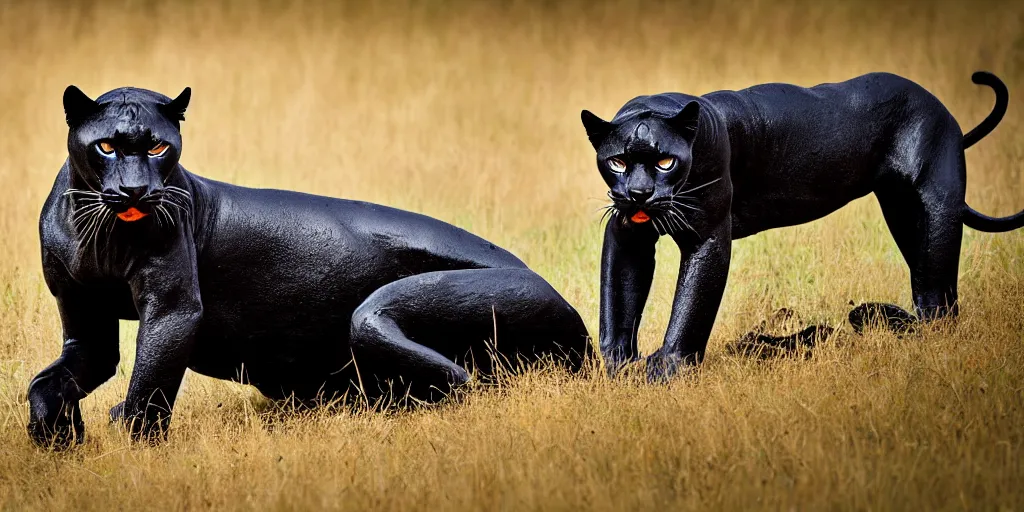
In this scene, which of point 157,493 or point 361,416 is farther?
point 361,416

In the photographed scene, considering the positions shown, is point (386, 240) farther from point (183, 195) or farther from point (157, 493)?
point (157, 493)

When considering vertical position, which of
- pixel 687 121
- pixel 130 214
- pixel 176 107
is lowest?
pixel 130 214

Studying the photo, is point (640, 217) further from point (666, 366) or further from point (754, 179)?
point (754, 179)

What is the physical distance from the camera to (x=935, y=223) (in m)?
8.28

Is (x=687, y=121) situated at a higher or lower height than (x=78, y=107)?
higher

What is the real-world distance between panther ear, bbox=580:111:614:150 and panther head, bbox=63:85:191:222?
2104 millimetres

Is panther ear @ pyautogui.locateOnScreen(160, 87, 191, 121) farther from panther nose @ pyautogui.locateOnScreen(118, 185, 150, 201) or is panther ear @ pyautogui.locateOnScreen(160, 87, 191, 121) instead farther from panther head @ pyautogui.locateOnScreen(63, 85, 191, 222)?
panther nose @ pyautogui.locateOnScreen(118, 185, 150, 201)

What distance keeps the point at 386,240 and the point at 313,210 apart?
455 millimetres

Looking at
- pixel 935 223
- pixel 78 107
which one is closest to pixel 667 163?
pixel 935 223

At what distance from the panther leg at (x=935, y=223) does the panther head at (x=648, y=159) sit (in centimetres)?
180

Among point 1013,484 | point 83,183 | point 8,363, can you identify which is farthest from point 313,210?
point 1013,484

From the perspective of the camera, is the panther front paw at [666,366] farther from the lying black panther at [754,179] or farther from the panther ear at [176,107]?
the panther ear at [176,107]

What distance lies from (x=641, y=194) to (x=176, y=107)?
2.41 m

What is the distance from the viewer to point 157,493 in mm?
6555
